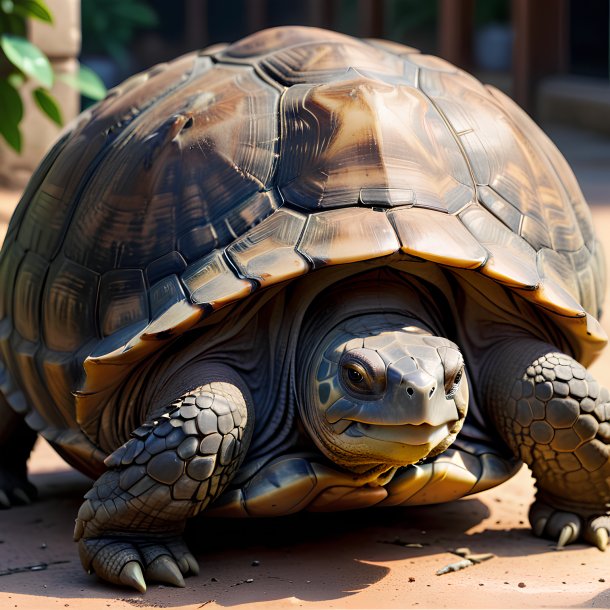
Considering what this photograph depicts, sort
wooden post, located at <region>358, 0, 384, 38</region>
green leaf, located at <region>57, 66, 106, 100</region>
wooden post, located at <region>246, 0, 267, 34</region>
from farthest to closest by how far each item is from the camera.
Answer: wooden post, located at <region>246, 0, 267, 34</region>, wooden post, located at <region>358, 0, 384, 38</region>, green leaf, located at <region>57, 66, 106, 100</region>

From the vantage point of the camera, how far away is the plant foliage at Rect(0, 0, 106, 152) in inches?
276

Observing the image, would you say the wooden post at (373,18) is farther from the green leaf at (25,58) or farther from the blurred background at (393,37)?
the green leaf at (25,58)

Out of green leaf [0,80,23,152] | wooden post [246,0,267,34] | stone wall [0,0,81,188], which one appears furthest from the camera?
wooden post [246,0,267,34]

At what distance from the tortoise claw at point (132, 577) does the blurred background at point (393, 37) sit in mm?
Answer: 5007

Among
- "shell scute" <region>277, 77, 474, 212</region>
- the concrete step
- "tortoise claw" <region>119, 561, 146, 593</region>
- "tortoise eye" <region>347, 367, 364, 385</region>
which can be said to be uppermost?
"shell scute" <region>277, 77, 474, 212</region>

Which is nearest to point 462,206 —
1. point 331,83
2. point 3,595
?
point 331,83

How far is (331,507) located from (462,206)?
914mm

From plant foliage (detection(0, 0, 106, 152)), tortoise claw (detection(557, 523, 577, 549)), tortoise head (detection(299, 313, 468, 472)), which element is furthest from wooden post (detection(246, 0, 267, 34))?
tortoise head (detection(299, 313, 468, 472))

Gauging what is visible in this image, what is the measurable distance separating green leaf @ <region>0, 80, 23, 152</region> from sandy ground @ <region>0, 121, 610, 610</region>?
138 inches

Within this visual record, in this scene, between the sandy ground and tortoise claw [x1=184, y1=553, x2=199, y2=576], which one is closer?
the sandy ground

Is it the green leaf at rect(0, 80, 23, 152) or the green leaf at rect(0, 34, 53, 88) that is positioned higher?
the green leaf at rect(0, 34, 53, 88)

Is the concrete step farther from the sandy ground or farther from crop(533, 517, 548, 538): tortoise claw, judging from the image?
crop(533, 517, 548, 538): tortoise claw

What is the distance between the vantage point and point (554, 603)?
275cm

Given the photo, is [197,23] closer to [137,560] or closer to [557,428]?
[557,428]
